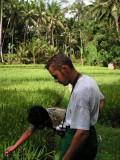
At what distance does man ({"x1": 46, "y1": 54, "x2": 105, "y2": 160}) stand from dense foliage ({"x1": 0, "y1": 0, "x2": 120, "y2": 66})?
2447 centimetres

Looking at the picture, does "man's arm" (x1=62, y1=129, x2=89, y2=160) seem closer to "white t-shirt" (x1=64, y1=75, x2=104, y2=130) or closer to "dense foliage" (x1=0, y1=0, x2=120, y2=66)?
"white t-shirt" (x1=64, y1=75, x2=104, y2=130)

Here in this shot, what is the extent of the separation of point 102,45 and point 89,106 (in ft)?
95.4

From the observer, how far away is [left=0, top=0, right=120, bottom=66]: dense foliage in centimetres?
2675

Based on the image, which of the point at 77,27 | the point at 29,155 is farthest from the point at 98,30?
the point at 29,155

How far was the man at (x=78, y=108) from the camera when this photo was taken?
1239 millimetres

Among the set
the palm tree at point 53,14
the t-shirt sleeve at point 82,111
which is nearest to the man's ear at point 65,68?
the t-shirt sleeve at point 82,111

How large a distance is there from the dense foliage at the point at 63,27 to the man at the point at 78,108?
24.5 m

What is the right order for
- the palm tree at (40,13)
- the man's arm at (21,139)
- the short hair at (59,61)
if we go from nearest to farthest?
the short hair at (59,61), the man's arm at (21,139), the palm tree at (40,13)

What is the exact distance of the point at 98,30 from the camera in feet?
104

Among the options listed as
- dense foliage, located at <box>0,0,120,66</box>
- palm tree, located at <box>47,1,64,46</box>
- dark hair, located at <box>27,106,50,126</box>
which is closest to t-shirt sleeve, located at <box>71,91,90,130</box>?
dark hair, located at <box>27,106,50,126</box>

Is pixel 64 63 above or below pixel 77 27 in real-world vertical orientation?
below

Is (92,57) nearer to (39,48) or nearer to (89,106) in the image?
(39,48)

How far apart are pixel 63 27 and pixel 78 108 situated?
35995 mm

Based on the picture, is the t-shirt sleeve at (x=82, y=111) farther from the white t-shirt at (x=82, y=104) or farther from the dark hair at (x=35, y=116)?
the dark hair at (x=35, y=116)
